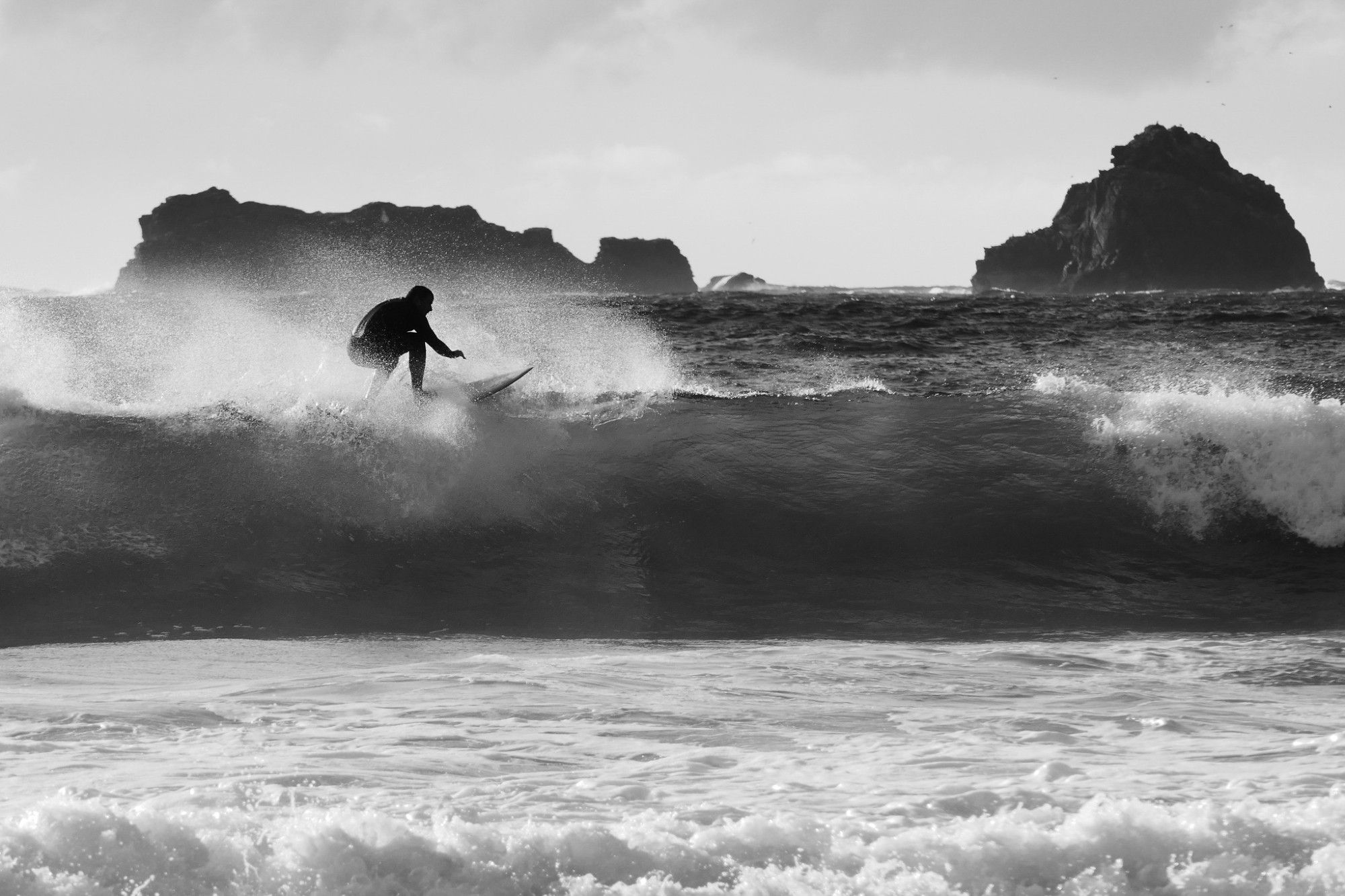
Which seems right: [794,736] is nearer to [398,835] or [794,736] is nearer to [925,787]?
[925,787]

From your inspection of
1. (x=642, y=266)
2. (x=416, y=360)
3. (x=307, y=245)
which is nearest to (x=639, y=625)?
(x=416, y=360)

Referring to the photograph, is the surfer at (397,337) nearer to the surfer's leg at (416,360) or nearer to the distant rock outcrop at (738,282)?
the surfer's leg at (416,360)

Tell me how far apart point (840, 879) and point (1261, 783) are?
1702 millimetres

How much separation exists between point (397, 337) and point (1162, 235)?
95380 mm

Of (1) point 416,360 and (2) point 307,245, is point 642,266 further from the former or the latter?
(1) point 416,360

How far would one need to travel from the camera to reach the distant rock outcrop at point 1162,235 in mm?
95125

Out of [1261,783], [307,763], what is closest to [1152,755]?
[1261,783]

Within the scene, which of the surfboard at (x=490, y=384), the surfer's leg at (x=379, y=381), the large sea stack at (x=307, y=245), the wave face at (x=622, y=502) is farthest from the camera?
the large sea stack at (x=307, y=245)

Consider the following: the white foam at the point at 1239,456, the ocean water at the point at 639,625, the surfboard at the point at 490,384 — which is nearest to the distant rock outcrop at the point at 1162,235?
the ocean water at the point at 639,625

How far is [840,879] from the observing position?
3729 mm

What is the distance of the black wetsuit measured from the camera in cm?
984

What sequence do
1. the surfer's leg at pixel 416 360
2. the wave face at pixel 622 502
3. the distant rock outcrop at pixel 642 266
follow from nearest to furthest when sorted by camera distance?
1. the wave face at pixel 622 502
2. the surfer's leg at pixel 416 360
3. the distant rock outcrop at pixel 642 266

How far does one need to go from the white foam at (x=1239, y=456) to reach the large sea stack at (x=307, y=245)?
207ft

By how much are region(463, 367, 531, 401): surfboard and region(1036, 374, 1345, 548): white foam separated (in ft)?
16.0
